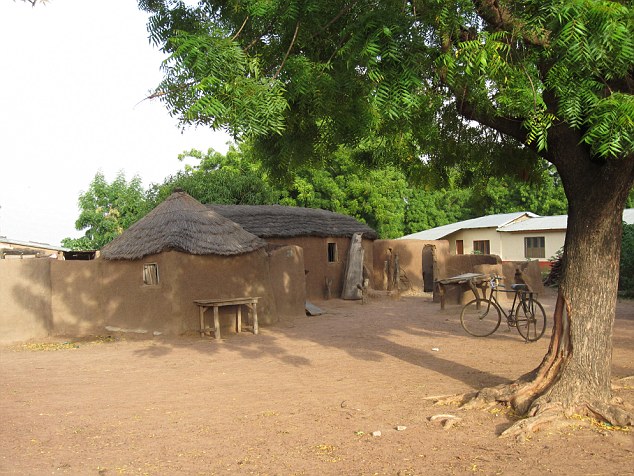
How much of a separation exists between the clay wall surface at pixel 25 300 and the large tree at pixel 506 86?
8.52 metres

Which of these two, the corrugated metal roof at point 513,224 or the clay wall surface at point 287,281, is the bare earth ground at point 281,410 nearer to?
the clay wall surface at point 287,281

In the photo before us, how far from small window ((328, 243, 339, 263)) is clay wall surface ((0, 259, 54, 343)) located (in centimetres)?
1113

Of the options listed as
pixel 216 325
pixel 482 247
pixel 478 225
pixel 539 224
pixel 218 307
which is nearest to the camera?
pixel 216 325

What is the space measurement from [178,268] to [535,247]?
25.1 m

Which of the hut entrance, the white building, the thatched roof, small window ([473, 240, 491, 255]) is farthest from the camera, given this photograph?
small window ([473, 240, 491, 255])

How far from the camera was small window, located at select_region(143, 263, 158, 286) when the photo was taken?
1411 cm

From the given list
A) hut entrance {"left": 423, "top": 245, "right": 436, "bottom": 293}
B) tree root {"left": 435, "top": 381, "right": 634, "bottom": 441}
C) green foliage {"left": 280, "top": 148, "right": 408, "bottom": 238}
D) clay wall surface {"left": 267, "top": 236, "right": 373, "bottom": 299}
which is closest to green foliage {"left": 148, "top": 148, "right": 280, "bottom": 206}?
green foliage {"left": 280, "top": 148, "right": 408, "bottom": 238}

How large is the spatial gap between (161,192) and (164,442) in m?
26.0

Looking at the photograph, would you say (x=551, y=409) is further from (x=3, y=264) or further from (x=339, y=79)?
(x=3, y=264)

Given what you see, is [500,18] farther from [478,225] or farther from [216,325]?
[478,225]

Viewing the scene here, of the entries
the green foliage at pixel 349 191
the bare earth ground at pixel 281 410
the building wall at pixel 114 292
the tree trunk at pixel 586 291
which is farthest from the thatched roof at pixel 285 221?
the tree trunk at pixel 586 291

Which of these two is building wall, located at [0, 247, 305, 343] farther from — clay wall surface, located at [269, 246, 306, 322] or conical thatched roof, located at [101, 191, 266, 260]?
clay wall surface, located at [269, 246, 306, 322]

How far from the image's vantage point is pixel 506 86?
6.22 m

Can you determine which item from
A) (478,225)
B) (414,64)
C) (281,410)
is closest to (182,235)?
(281,410)
